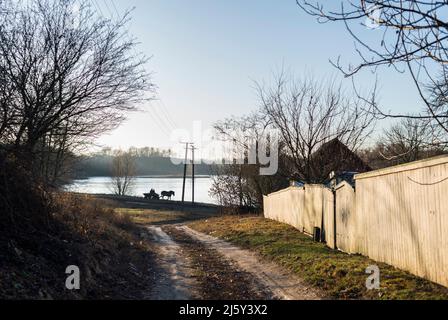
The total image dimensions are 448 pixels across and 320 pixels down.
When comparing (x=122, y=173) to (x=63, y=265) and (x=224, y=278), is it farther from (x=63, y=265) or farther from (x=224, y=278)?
(x=63, y=265)

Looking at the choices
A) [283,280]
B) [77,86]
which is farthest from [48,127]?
[283,280]

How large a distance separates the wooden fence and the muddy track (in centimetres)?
285

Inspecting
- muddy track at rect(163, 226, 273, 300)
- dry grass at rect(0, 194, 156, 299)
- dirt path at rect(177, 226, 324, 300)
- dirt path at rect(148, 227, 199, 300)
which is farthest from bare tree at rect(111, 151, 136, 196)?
dry grass at rect(0, 194, 156, 299)

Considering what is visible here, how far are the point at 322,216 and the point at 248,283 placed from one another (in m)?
6.48

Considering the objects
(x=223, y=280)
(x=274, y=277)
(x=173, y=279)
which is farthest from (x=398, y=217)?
(x=173, y=279)

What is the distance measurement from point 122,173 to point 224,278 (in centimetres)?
7735

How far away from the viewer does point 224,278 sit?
10711 millimetres

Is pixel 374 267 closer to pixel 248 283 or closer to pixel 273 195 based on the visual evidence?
pixel 248 283

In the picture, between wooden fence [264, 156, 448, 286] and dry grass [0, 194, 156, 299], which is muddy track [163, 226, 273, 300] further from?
wooden fence [264, 156, 448, 286]

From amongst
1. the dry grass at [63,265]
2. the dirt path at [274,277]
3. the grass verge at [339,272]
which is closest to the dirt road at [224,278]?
the dirt path at [274,277]

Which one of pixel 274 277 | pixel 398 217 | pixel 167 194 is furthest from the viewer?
pixel 167 194

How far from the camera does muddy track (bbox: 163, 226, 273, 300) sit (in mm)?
8789

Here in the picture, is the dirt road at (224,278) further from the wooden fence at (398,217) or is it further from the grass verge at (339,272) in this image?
the wooden fence at (398,217)

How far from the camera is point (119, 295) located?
8.73 meters
